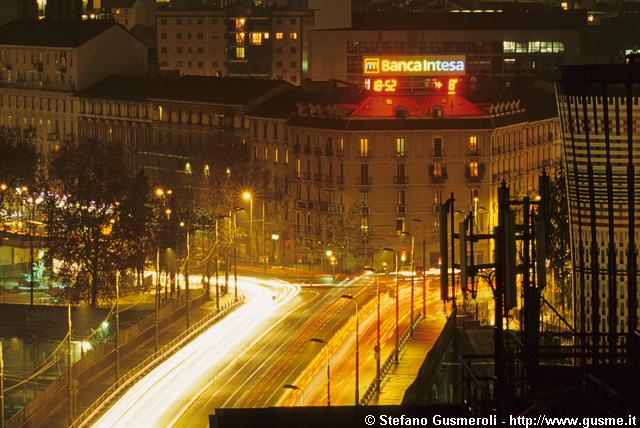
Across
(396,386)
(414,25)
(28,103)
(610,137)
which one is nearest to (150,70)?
(28,103)

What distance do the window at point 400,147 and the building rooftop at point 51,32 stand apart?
5076 centimetres

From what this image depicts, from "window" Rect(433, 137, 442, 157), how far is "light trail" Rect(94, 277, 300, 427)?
17.6 m

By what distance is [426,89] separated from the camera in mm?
124625

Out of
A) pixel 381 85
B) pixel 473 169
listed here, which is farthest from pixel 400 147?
pixel 473 169

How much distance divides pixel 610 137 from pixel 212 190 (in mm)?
90651

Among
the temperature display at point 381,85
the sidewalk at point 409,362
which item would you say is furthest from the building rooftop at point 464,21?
the sidewalk at point 409,362

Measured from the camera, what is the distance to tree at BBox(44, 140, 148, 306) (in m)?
112

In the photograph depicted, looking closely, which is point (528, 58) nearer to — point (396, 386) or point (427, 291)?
point (427, 291)

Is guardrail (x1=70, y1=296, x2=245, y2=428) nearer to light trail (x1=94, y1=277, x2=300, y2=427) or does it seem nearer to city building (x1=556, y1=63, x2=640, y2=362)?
light trail (x1=94, y1=277, x2=300, y2=427)

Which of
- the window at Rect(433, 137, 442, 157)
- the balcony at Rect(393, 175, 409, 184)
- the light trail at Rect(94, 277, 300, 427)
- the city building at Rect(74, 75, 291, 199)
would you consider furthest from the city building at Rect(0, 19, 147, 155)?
the light trail at Rect(94, 277, 300, 427)

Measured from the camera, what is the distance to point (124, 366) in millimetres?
86375

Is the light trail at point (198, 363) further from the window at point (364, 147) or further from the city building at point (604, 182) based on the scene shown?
the city building at point (604, 182)

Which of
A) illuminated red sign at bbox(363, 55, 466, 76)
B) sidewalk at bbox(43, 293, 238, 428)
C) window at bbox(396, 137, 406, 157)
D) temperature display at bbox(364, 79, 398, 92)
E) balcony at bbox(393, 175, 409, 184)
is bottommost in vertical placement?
sidewalk at bbox(43, 293, 238, 428)

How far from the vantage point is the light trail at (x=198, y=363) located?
7262 centimetres
